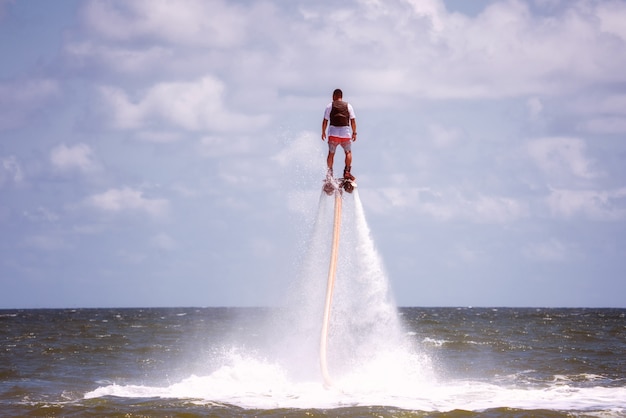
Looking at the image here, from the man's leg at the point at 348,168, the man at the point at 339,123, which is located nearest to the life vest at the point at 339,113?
the man at the point at 339,123

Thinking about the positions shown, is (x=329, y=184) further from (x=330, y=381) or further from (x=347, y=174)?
(x=330, y=381)

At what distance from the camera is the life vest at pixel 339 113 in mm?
20562

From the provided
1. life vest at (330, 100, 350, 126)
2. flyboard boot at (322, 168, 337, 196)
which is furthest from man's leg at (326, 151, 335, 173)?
life vest at (330, 100, 350, 126)

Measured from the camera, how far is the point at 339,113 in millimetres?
20578

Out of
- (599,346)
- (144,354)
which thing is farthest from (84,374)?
(599,346)

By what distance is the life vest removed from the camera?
67.5ft

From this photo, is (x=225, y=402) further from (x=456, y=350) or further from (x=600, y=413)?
(x=456, y=350)

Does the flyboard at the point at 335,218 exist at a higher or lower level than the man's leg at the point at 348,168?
lower

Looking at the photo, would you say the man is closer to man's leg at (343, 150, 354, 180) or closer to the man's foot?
man's leg at (343, 150, 354, 180)

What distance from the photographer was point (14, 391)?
1108 inches

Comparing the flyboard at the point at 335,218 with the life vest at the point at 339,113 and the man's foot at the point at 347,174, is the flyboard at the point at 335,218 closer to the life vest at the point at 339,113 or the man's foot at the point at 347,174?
the man's foot at the point at 347,174

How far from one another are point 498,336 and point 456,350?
14.3 metres

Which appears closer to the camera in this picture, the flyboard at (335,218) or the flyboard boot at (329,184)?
the flyboard boot at (329,184)

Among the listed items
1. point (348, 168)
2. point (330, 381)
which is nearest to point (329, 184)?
point (348, 168)
